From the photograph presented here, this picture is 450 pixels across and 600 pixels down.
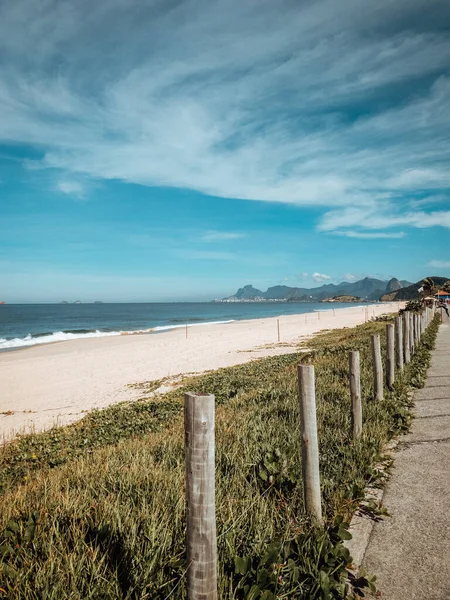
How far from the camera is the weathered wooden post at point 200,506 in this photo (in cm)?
229

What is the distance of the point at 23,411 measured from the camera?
1294 centimetres

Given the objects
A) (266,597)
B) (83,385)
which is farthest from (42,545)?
(83,385)

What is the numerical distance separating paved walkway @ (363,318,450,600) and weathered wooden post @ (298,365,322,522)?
556 millimetres

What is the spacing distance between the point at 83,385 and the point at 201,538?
15949 millimetres

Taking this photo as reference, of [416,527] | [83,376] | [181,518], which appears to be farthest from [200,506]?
[83,376]

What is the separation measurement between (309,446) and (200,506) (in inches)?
72.2

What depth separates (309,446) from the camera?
3854mm

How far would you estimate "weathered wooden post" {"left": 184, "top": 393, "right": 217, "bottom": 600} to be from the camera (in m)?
2.29

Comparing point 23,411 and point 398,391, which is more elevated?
point 398,391

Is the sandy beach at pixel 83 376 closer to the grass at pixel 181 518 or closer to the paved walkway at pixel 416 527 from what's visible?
the grass at pixel 181 518

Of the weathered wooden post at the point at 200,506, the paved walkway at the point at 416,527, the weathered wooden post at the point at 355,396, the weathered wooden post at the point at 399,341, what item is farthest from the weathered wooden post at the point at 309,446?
the weathered wooden post at the point at 399,341

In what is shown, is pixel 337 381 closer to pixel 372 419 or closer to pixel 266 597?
pixel 372 419

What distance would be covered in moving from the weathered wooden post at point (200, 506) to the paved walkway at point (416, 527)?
1460 mm

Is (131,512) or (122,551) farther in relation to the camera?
(131,512)
